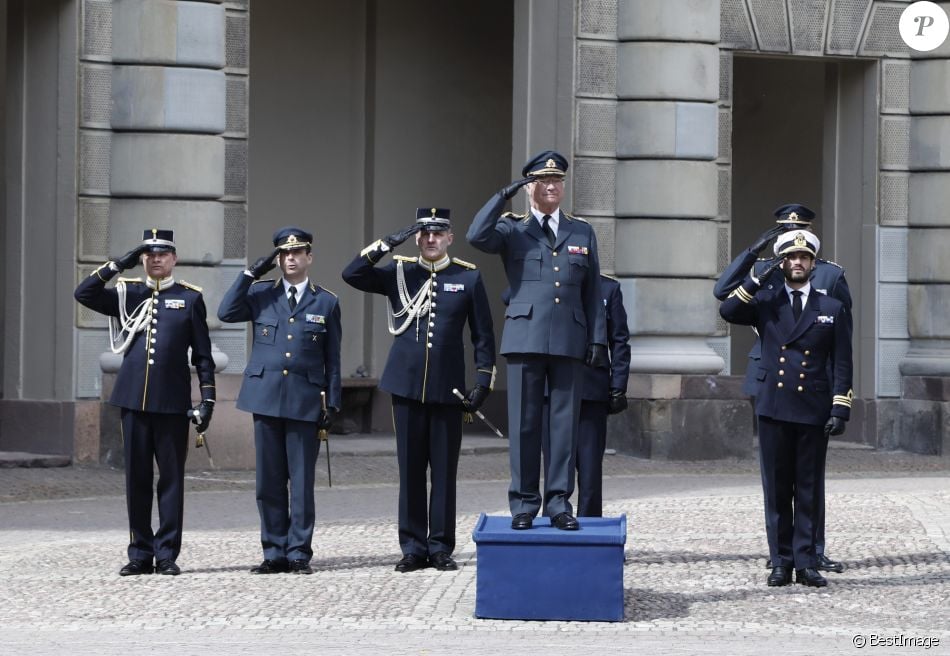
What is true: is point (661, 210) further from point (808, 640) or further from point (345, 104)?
point (808, 640)

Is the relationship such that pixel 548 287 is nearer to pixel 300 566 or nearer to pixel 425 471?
pixel 425 471

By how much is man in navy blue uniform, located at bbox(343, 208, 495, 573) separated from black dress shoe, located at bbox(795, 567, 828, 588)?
185 cm

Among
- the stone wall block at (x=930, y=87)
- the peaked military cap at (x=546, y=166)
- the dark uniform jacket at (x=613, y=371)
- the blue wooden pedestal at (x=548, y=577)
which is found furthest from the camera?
the stone wall block at (x=930, y=87)

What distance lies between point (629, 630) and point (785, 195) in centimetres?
1506

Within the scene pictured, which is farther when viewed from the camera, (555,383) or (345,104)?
(345,104)

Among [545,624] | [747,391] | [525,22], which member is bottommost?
[545,624]

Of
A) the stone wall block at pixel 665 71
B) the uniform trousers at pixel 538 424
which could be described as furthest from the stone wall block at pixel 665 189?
the uniform trousers at pixel 538 424

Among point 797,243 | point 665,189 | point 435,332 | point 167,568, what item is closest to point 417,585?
point 167,568

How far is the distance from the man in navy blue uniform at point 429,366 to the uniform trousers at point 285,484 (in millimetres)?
497

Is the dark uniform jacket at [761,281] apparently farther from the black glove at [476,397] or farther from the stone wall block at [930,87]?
the stone wall block at [930,87]

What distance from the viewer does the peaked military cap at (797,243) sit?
10.3 metres

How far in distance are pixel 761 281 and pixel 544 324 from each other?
1.37 meters

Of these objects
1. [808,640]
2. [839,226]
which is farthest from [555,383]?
[839,226]

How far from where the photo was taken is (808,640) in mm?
8625
